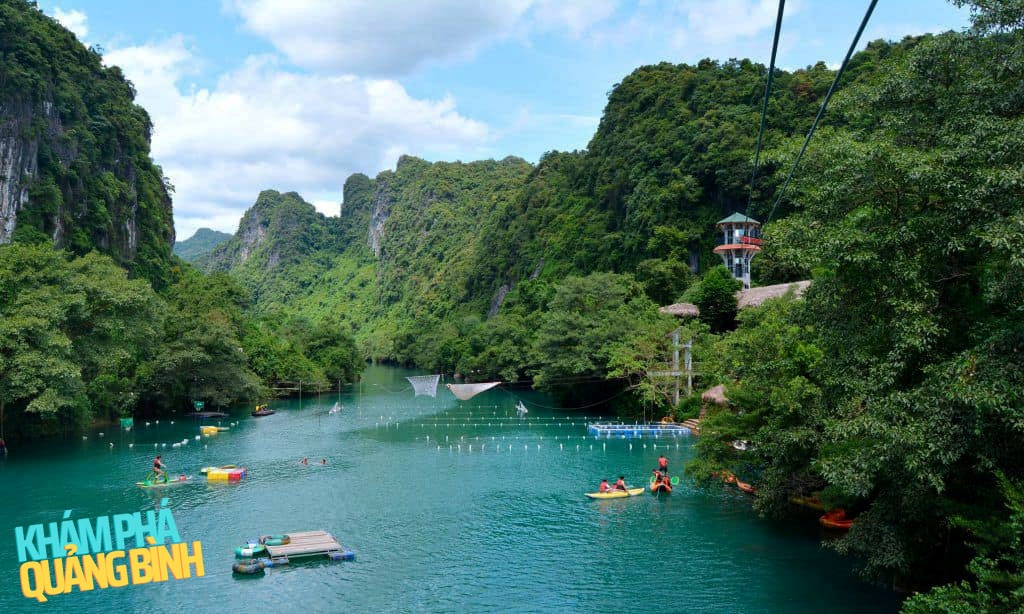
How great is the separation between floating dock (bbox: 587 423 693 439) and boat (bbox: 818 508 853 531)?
17.1 metres

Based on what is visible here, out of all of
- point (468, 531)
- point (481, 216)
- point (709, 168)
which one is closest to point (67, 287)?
point (468, 531)

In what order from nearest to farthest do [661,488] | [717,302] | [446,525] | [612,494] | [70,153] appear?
[446,525], [612,494], [661,488], [717,302], [70,153]

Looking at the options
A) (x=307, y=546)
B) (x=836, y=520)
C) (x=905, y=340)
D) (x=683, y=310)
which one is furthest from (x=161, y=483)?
(x=683, y=310)

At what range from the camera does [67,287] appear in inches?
1314

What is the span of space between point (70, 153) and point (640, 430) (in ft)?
160

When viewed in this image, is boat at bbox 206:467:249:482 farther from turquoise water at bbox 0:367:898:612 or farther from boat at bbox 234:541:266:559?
boat at bbox 234:541:266:559

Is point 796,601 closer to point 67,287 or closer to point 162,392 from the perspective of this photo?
point 67,287

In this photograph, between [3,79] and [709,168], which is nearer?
[3,79]

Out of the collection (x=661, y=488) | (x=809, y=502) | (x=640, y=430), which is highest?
(x=640, y=430)

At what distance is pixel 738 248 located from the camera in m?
55.1

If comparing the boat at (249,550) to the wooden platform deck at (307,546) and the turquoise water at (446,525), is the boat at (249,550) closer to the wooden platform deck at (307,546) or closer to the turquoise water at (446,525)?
the wooden platform deck at (307,546)

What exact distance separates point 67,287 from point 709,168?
5222 centimetres

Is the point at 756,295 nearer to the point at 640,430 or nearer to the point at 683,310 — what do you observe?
the point at 683,310

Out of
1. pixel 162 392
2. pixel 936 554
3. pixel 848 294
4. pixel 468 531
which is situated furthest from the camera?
pixel 162 392
